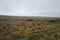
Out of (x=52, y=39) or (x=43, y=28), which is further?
(x=43, y=28)

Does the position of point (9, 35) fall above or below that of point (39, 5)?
below

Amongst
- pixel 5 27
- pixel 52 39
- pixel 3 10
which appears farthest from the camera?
pixel 3 10

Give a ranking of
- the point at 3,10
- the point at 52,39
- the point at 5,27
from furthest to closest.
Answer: the point at 3,10 < the point at 5,27 < the point at 52,39

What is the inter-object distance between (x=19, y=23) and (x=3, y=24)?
19 cm

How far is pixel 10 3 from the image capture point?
1447 millimetres

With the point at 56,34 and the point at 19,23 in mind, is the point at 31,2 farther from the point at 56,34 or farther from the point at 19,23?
the point at 56,34

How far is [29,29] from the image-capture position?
4.00 ft

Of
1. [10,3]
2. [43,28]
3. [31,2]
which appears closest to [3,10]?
[10,3]

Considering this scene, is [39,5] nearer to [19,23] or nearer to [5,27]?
[19,23]

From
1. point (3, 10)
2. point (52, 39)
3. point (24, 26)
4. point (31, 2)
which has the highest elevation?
point (31, 2)

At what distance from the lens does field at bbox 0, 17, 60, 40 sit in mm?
1111

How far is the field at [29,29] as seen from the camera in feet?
3.65

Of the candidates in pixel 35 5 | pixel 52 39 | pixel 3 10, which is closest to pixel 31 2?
pixel 35 5

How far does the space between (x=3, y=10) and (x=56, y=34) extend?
2.48 ft
